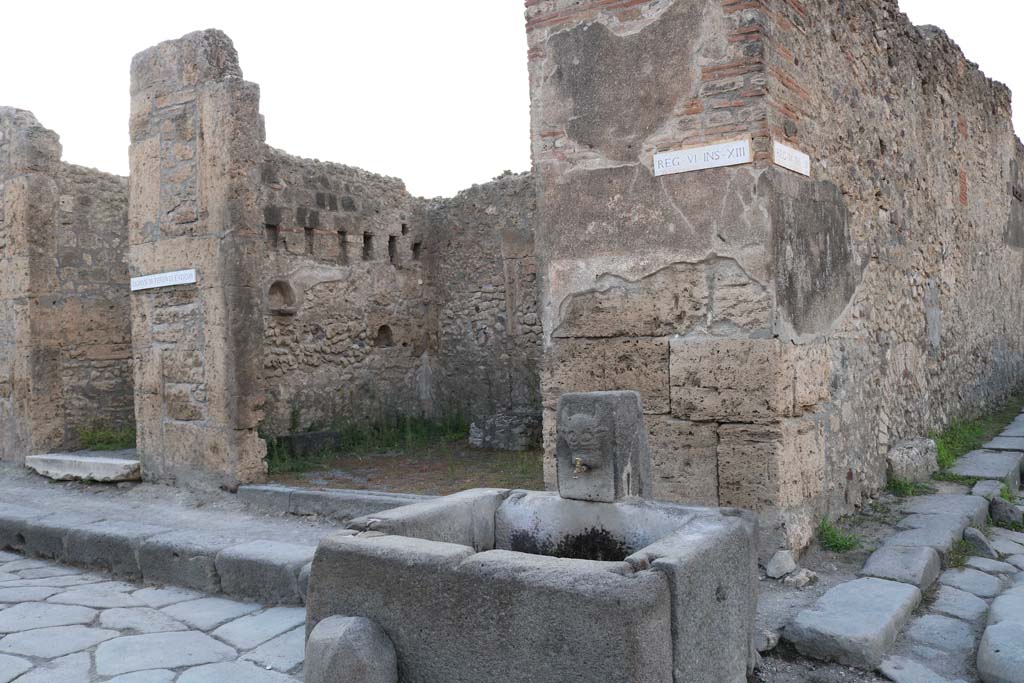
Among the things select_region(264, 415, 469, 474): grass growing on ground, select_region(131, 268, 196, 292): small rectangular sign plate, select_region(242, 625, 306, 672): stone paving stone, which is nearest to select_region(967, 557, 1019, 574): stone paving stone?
select_region(242, 625, 306, 672): stone paving stone

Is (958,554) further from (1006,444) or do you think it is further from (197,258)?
(197,258)

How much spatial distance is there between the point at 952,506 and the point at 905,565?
1.35m

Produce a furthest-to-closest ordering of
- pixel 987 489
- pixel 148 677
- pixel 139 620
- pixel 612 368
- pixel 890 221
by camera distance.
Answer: pixel 890 221 < pixel 987 489 < pixel 612 368 < pixel 139 620 < pixel 148 677

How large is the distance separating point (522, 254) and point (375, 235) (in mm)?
1722

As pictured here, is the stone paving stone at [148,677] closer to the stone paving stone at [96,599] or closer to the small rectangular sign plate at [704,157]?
the stone paving stone at [96,599]

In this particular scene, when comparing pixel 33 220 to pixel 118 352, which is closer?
pixel 33 220

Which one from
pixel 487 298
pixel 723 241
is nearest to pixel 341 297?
pixel 487 298

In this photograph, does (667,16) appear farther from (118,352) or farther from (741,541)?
(118,352)

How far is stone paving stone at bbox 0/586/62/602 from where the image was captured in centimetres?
427

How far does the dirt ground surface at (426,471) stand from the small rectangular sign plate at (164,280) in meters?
1.76

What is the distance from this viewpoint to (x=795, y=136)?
431cm

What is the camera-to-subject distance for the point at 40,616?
3.99 m

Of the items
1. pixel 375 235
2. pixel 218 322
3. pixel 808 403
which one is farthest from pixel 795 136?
Result: pixel 375 235

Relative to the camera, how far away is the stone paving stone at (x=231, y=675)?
10.6ft
